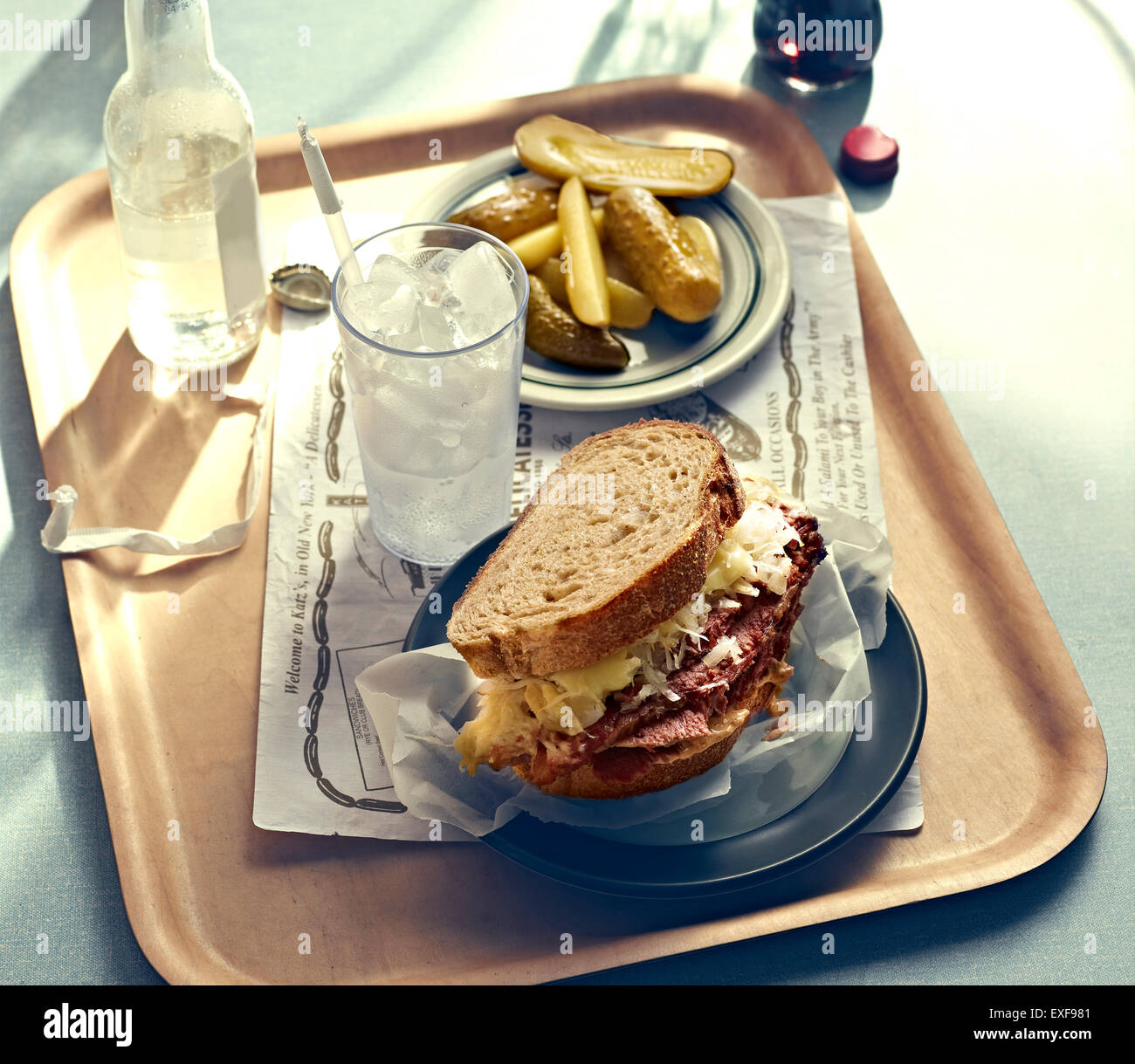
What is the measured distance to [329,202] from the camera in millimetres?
1351

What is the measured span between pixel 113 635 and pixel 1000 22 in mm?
2159

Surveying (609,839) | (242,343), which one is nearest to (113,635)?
(242,343)

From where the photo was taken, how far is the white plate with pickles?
166 cm

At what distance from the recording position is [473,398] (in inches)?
52.9

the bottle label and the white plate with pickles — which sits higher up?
the bottle label

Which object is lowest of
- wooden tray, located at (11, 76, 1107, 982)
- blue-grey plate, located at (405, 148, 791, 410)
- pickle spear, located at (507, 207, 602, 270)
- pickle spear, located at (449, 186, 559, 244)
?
wooden tray, located at (11, 76, 1107, 982)

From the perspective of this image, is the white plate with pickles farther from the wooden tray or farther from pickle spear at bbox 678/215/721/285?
the wooden tray

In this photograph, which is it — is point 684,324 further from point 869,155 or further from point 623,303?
point 869,155

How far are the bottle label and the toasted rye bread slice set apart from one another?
1.81 feet

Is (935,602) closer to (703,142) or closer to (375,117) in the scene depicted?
(703,142)

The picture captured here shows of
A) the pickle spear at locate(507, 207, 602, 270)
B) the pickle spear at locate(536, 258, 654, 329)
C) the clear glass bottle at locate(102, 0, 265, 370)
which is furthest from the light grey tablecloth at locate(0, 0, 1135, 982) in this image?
the pickle spear at locate(507, 207, 602, 270)

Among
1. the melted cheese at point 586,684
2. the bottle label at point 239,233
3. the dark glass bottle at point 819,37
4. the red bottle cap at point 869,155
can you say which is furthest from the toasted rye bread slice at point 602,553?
the dark glass bottle at point 819,37

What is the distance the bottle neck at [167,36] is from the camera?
143 centimetres

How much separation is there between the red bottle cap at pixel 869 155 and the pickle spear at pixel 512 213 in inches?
22.6
